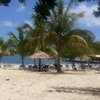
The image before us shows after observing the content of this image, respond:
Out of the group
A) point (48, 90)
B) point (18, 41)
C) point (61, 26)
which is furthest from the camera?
point (18, 41)

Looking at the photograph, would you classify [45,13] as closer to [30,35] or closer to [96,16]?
[96,16]

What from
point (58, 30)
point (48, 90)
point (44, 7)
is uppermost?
point (58, 30)

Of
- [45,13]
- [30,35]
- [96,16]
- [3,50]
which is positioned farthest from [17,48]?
[45,13]

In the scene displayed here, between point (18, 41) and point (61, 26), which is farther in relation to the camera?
point (18, 41)

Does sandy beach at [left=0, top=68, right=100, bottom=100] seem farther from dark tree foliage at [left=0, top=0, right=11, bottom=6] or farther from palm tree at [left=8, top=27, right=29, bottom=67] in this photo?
palm tree at [left=8, top=27, right=29, bottom=67]

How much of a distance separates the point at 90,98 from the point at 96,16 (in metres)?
3.58

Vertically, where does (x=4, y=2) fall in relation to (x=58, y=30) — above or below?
below

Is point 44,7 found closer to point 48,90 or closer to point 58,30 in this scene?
point 48,90

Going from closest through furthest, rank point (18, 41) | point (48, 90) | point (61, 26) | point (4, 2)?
point (4, 2) → point (48, 90) → point (61, 26) → point (18, 41)

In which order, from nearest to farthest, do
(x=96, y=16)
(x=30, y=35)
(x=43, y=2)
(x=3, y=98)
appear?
(x=43, y=2)
(x=3, y=98)
(x=96, y=16)
(x=30, y=35)

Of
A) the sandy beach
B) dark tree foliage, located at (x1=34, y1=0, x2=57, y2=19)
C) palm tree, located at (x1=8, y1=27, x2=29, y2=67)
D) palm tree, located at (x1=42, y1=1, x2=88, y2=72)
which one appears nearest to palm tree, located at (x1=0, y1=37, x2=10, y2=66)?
palm tree, located at (x1=8, y1=27, x2=29, y2=67)

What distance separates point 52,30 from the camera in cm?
3209

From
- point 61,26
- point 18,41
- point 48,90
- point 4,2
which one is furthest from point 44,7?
point 18,41

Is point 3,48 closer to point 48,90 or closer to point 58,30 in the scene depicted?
point 58,30
